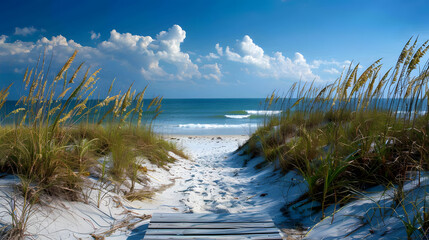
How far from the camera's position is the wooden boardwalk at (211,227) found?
2.08 meters

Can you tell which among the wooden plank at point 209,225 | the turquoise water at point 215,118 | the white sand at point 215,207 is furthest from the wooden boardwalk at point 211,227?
the turquoise water at point 215,118

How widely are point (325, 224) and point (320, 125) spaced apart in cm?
335

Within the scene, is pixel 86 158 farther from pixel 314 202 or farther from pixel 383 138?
pixel 383 138

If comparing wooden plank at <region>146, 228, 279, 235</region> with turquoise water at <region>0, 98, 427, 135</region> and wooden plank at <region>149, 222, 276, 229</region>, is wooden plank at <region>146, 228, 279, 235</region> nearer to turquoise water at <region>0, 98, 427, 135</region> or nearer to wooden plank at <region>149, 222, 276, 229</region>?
wooden plank at <region>149, 222, 276, 229</region>

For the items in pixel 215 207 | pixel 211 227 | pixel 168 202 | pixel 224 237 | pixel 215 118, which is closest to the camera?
pixel 224 237

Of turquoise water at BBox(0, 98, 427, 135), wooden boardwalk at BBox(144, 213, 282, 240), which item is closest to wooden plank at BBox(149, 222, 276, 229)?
wooden boardwalk at BBox(144, 213, 282, 240)

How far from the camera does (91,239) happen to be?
2146 millimetres

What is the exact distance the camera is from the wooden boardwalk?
2.08 meters

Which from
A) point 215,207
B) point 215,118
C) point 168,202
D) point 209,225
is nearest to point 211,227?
point 209,225

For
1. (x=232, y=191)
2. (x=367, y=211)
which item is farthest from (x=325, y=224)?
(x=232, y=191)

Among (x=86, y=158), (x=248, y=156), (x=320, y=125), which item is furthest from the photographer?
(x=248, y=156)

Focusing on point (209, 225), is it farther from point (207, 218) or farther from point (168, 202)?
point (168, 202)

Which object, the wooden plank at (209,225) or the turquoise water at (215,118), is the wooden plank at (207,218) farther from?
the turquoise water at (215,118)

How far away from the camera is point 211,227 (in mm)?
2211
